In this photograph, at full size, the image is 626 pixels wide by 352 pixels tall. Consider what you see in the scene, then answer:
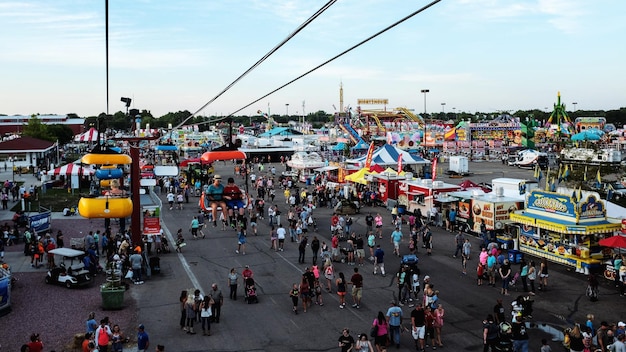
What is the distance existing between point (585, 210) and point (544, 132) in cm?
7239

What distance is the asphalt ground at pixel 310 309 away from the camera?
12.8m

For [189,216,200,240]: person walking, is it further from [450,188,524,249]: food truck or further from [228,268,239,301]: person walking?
[450,188,524,249]: food truck

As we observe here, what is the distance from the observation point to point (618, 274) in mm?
16656

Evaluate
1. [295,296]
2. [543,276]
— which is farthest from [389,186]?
[295,296]

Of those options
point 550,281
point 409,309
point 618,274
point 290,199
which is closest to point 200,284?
point 409,309

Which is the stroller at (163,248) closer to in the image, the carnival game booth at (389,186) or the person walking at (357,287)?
the person walking at (357,287)

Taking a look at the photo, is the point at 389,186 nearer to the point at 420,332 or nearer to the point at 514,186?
the point at 514,186

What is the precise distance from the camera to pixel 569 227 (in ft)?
62.0

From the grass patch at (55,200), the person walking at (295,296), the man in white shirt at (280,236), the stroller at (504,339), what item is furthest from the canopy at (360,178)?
the stroller at (504,339)

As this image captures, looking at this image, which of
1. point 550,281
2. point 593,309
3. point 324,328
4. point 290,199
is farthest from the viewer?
point 290,199

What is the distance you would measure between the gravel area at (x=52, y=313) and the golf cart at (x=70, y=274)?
0.64 ft

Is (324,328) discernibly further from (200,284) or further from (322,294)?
(200,284)

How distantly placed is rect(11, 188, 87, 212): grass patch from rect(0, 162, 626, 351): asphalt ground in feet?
52.0

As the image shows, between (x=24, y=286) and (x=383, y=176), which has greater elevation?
(x=383, y=176)
